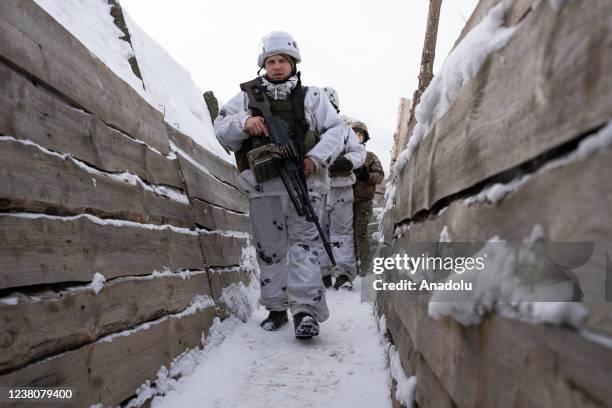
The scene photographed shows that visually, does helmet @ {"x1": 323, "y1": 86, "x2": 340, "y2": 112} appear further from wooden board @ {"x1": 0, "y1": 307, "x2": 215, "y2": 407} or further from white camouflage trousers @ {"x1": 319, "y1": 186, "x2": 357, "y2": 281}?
wooden board @ {"x1": 0, "y1": 307, "x2": 215, "y2": 407}

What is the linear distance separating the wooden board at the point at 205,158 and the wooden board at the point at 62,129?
1138 mm

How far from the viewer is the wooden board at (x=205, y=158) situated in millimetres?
4129

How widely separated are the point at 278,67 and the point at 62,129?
2219 mm

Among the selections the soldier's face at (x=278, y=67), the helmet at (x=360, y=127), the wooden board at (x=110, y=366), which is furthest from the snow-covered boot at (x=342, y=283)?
the wooden board at (x=110, y=366)

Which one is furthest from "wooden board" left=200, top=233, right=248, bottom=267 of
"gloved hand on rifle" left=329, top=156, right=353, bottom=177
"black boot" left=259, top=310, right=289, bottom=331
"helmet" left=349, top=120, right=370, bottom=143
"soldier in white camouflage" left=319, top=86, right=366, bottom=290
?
"helmet" left=349, top=120, right=370, bottom=143

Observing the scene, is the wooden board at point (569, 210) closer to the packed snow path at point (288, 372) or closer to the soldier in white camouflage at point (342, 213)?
the packed snow path at point (288, 372)

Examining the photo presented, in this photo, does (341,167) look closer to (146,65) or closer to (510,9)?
(146,65)

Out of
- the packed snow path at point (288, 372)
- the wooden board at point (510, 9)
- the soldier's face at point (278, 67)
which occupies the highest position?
the soldier's face at point (278, 67)

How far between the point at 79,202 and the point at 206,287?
1.66 meters

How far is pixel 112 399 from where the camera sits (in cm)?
204

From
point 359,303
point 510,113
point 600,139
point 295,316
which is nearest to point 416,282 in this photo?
point 510,113

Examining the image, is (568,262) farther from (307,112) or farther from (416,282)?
(307,112)

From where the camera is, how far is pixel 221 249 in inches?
167

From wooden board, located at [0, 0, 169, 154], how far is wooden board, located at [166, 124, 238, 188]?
1.00 metres
